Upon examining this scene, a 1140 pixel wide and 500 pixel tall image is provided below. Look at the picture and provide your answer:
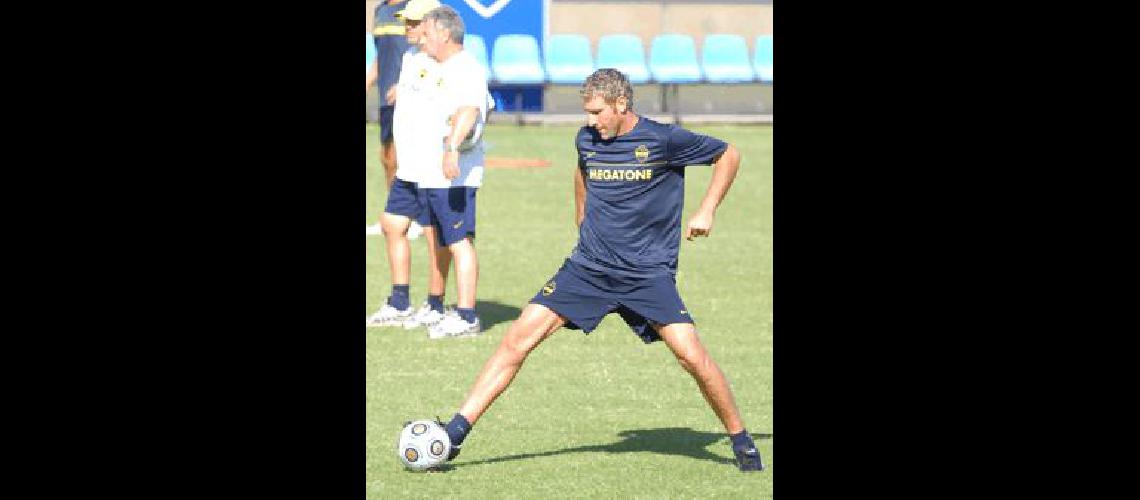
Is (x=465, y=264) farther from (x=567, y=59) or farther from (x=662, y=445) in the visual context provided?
(x=567, y=59)

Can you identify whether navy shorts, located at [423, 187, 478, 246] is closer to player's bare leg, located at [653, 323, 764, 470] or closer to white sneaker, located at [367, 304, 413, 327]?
white sneaker, located at [367, 304, 413, 327]

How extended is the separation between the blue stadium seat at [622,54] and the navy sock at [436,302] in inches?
846

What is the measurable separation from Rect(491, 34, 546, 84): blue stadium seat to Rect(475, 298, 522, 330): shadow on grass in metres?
18.8

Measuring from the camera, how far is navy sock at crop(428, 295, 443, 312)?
533 inches

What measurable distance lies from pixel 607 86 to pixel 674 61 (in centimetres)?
2629

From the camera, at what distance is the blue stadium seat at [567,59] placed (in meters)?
33.8

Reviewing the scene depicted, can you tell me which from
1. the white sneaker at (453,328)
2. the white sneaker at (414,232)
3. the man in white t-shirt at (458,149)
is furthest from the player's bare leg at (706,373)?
the white sneaker at (414,232)

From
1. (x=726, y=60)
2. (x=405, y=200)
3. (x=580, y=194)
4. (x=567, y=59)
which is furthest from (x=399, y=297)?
(x=726, y=60)

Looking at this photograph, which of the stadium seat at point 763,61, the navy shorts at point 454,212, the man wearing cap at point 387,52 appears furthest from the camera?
the stadium seat at point 763,61

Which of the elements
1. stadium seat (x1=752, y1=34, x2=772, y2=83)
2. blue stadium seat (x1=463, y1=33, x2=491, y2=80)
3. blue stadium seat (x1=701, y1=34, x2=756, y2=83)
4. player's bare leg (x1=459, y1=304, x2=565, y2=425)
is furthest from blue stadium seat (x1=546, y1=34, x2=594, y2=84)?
player's bare leg (x1=459, y1=304, x2=565, y2=425)

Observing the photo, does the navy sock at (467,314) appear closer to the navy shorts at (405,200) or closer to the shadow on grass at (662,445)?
the navy shorts at (405,200)

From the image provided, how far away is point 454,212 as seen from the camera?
1297 centimetres

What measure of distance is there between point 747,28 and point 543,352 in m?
28.7
